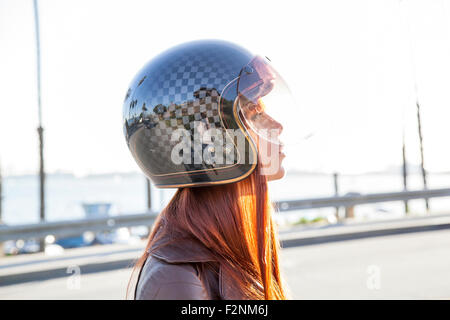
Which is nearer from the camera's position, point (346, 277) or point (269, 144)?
point (269, 144)

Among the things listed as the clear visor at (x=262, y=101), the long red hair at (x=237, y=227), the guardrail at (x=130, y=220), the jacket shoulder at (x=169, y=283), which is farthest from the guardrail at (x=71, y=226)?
the jacket shoulder at (x=169, y=283)

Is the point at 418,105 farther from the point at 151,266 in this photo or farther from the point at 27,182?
the point at 27,182

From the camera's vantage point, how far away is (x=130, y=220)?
6883 mm

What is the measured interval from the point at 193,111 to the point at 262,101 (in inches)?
11.2

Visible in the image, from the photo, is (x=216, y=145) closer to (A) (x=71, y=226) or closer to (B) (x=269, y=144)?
(B) (x=269, y=144)

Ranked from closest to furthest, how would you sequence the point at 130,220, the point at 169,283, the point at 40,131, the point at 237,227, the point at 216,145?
the point at 169,283
the point at 237,227
the point at 216,145
the point at 130,220
the point at 40,131

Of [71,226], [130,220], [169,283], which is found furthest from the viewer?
[130,220]

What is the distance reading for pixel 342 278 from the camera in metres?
5.10

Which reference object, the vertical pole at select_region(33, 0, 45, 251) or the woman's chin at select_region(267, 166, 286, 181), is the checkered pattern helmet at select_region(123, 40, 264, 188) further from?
the vertical pole at select_region(33, 0, 45, 251)

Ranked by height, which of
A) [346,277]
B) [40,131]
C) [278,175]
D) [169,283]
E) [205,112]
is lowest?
[346,277]

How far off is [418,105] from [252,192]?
14559 mm

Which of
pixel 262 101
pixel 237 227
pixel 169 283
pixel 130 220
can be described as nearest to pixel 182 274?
pixel 169 283

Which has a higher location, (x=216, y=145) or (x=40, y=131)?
(x=40, y=131)

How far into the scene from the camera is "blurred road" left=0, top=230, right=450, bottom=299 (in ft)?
15.0
